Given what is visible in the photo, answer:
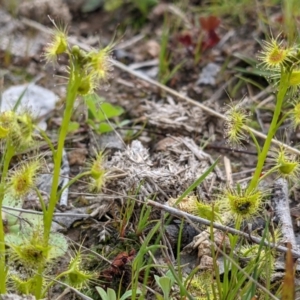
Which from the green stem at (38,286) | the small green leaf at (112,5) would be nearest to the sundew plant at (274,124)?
the green stem at (38,286)

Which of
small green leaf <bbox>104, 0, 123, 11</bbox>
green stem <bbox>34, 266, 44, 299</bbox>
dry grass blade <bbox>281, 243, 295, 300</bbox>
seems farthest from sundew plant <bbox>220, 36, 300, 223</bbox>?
small green leaf <bbox>104, 0, 123, 11</bbox>

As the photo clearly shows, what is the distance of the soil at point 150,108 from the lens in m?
2.38

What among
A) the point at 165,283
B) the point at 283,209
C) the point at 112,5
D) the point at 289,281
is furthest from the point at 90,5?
the point at 289,281

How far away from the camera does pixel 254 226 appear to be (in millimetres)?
2369

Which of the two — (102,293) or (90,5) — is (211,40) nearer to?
(90,5)

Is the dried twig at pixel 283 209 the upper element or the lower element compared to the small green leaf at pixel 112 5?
lower

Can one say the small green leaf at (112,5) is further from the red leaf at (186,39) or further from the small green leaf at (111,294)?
the small green leaf at (111,294)

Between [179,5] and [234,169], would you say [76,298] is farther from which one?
[179,5]

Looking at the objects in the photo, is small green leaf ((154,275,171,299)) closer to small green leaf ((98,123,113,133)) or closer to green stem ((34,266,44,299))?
green stem ((34,266,44,299))

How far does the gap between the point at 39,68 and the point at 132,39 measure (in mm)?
701

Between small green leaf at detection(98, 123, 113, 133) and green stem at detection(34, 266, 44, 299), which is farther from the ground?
small green leaf at detection(98, 123, 113, 133)

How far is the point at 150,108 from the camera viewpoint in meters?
3.20

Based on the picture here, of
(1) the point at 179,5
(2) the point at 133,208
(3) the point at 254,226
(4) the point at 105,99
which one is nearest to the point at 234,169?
(3) the point at 254,226

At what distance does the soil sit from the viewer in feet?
7.80
